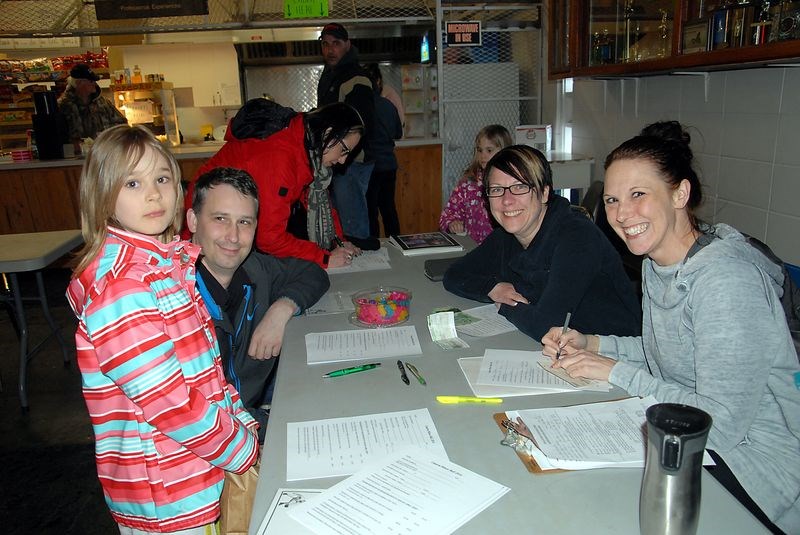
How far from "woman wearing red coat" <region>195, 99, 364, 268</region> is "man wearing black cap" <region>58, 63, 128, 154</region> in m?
4.14

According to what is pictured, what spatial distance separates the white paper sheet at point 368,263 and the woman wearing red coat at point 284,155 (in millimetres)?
36

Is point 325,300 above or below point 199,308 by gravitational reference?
below

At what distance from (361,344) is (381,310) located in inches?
6.7

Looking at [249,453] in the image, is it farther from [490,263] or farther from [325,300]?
[490,263]

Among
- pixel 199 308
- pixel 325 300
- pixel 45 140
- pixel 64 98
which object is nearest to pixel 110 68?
pixel 64 98

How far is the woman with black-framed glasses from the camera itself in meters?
1.80

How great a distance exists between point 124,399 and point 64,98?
577 centimetres

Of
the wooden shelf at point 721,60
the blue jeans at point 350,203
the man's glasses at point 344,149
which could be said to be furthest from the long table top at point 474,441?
the blue jeans at point 350,203

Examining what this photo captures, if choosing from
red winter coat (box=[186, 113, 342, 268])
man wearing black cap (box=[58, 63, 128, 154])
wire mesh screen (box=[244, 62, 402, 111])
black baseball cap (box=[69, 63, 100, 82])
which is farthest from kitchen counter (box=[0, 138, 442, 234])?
red winter coat (box=[186, 113, 342, 268])

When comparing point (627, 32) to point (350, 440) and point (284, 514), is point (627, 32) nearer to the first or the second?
point (350, 440)

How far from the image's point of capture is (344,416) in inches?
51.4

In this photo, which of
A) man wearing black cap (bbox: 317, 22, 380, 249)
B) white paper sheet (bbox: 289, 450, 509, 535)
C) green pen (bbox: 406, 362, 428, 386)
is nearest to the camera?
white paper sheet (bbox: 289, 450, 509, 535)

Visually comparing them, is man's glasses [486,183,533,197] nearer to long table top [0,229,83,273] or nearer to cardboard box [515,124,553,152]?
long table top [0,229,83,273]

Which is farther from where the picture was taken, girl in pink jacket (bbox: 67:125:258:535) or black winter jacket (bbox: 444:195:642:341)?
black winter jacket (bbox: 444:195:642:341)
